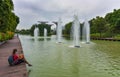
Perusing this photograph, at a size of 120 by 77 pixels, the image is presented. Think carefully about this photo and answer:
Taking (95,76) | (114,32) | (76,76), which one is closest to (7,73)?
(76,76)

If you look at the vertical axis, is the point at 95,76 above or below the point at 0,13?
below

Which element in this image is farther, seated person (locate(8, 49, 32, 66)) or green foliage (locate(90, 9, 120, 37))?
green foliage (locate(90, 9, 120, 37))

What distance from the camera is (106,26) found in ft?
256

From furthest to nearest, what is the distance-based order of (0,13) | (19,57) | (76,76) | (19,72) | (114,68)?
(0,13)
(114,68)
(19,57)
(76,76)
(19,72)

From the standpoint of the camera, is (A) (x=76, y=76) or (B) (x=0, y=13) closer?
(A) (x=76, y=76)

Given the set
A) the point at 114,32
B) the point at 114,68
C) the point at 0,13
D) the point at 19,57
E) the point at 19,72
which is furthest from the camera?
the point at 114,32

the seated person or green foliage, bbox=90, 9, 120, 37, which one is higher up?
green foliage, bbox=90, 9, 120, 37

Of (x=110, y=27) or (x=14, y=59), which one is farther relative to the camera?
(x=110, y=27)

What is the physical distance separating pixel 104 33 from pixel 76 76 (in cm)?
6513

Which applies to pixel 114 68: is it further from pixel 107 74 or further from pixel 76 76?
pixel 76 76

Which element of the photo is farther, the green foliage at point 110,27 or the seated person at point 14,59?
the green foliage at point 110,27

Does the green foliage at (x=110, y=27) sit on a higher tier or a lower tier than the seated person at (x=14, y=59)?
higher

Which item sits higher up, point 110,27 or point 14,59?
point 110,27

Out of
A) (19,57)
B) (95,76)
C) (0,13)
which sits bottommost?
(95,76)
